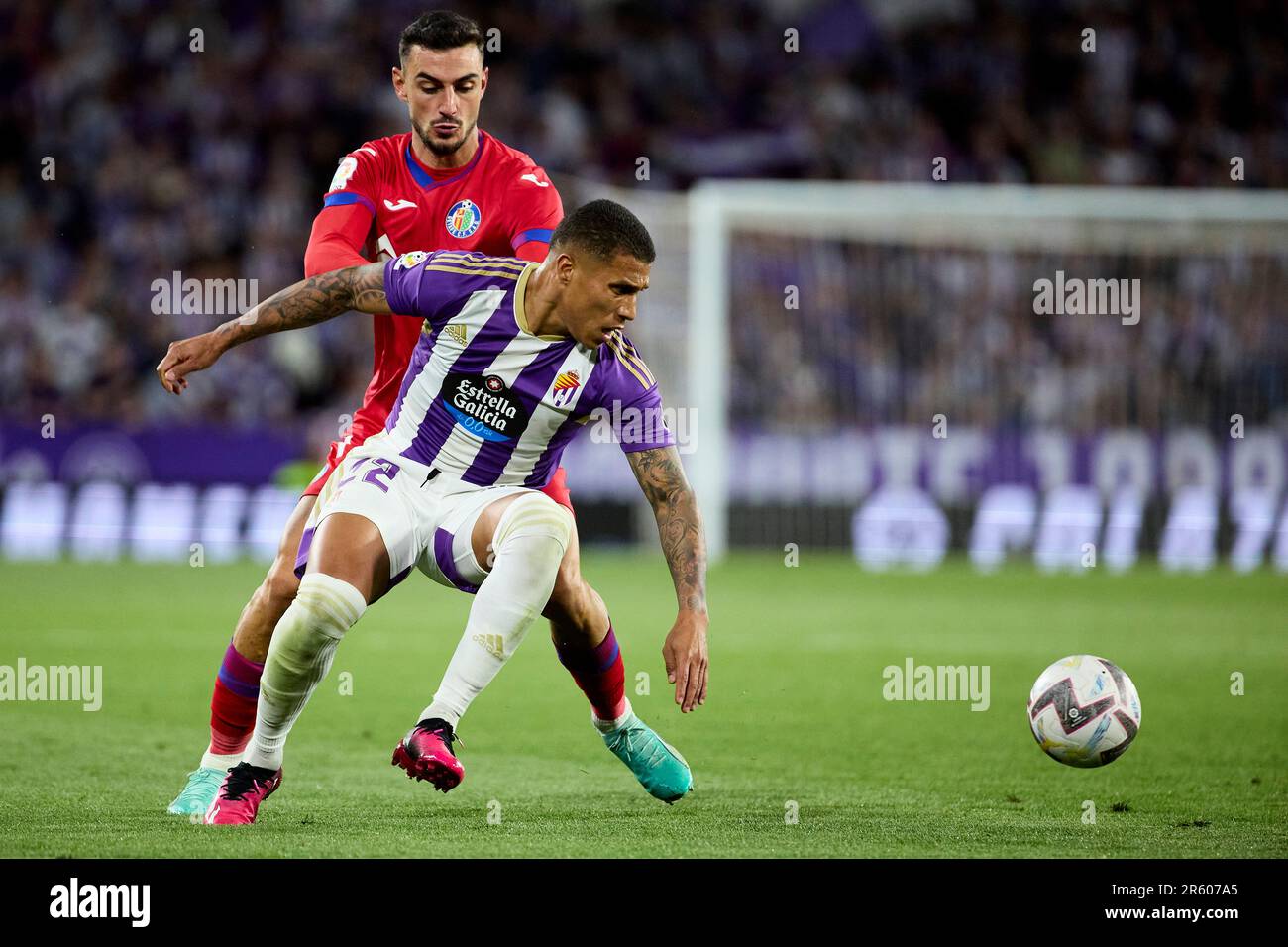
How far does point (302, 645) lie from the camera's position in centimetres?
504

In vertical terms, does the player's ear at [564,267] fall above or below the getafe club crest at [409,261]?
below

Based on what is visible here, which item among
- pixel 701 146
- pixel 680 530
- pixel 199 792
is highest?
pixel 701 146

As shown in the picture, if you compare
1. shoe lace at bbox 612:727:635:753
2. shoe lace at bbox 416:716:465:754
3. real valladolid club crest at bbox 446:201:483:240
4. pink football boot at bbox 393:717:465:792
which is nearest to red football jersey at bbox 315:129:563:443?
real valladolid club crest at bbox 446:201:483:240

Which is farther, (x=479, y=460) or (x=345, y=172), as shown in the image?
(x=345, y=172)

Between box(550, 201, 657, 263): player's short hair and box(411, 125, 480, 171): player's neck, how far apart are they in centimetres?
103

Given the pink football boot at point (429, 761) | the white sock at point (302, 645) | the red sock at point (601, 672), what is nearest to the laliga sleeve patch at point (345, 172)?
the white sock at point (302, 645)

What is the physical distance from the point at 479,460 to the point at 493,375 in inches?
10.7

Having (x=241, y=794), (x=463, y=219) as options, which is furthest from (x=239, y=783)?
(x=463, y=219)

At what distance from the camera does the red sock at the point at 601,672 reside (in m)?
5.69

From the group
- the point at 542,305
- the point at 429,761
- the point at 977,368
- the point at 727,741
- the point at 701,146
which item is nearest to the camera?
the point at 429,761

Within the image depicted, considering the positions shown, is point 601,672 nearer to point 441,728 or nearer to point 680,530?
point 680,530

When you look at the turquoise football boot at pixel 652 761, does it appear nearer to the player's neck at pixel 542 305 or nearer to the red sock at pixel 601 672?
the red sock at pixel 601 672

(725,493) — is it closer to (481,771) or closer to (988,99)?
(988,99)

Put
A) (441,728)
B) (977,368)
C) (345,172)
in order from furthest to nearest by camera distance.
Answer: (977,368), (345,172), (441,728)
